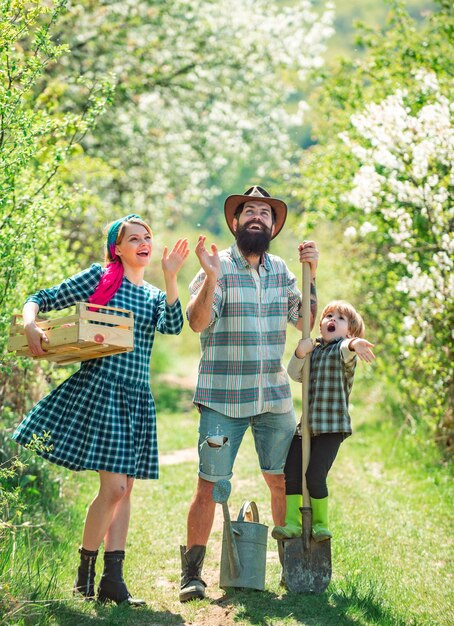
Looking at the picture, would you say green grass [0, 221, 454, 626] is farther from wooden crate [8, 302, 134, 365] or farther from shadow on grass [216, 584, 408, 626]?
wooden crate [8, 302, 134, 365]

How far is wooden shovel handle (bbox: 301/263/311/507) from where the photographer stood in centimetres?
487

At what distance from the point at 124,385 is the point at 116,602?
1.13 m

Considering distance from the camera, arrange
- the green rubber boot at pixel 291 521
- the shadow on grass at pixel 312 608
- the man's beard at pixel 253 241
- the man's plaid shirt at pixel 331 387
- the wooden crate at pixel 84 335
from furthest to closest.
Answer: the man's beard at pixel 253 241
the man's plaid shirt at pixel 331 387
the green rubber boot at pixel 291 521
the shadow on grass at pixel 312 608
the wooden crate at pixel 84 335

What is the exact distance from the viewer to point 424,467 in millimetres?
8188

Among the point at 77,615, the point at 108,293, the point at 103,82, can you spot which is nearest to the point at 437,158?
the point at 103,82

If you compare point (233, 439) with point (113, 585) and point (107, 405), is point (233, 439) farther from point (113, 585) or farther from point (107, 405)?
point (113, 585)

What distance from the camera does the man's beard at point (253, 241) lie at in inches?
196

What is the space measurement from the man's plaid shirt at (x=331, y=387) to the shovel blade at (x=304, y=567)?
2.09ft

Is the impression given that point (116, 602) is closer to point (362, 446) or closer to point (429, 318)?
point (429, 318)

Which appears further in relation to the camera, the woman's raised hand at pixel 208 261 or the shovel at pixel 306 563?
the shovel at pixel 306 563

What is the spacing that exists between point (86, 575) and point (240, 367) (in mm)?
1382

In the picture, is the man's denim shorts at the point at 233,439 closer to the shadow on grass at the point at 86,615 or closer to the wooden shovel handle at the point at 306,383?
the wooden shovel handle at the point at 306,383

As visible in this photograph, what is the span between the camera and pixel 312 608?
4.52 m

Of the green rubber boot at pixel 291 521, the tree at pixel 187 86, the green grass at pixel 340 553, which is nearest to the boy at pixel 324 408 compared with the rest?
the green rubber boot at pixel 291 521
